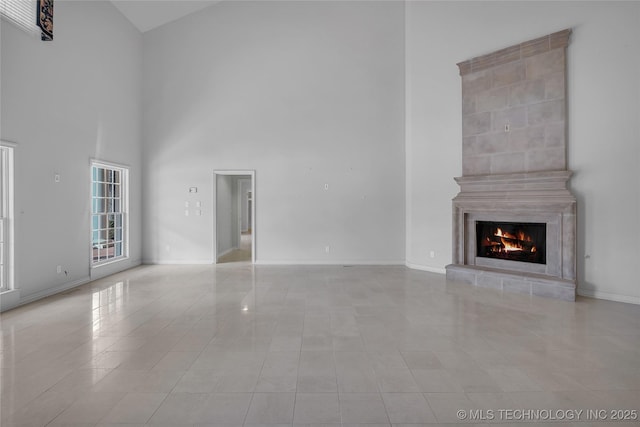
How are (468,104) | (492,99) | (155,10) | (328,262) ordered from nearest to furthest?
(492,99) < (468,104) < (155,10) < (328,262)

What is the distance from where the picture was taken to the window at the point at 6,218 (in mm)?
4309

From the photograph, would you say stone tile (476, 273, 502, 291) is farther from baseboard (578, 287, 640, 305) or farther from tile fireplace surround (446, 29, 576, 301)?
baseboard (578, 287, 640, 305)

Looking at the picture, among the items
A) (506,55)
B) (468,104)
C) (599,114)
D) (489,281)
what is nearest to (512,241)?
(489,281)

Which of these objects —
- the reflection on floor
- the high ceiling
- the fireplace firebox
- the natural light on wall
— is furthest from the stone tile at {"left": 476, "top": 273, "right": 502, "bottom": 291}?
the high ceiling

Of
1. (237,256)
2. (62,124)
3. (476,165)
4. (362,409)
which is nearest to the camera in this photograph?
(362,409)

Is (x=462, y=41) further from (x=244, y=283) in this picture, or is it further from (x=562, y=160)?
(x=244, y=283)

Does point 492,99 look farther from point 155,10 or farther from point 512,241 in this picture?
point 155,10

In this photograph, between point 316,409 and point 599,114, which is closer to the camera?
point 316,409

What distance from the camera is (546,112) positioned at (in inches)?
203

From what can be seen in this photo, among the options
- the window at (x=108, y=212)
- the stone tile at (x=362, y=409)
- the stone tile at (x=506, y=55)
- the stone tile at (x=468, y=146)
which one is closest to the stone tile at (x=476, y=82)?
the stone tile at (x=506, y=55)

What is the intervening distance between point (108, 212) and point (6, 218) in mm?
2399

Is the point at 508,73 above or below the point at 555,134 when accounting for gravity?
above

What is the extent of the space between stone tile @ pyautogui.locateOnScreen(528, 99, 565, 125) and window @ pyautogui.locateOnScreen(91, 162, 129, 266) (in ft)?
24.2

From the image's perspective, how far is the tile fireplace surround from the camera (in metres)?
4.99
